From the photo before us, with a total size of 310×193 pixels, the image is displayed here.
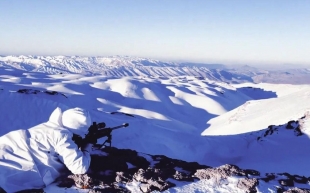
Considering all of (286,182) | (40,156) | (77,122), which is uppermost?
(77,122)

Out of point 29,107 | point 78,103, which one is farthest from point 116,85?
point 29,107

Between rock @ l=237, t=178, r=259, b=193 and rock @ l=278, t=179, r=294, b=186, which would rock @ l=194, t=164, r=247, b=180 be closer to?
rock @ l=237, t=178, r=259, b=193

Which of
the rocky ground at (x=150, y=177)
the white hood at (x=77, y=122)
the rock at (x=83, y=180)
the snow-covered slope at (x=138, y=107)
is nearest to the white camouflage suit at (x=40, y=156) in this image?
the white hood at (x=77, y=122)

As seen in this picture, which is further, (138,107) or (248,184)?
(138,107)

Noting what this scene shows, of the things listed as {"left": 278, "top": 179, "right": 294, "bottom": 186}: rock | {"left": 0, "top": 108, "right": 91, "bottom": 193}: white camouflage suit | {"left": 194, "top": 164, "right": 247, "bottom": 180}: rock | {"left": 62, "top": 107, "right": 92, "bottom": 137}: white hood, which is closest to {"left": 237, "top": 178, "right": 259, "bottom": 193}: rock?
{"left": 194, "top": 164, "right": 247, "bottom": 180}: rock

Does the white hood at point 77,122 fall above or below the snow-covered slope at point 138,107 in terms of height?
above

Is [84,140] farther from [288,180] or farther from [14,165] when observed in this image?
[288,180]

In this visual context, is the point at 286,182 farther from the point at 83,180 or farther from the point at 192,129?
the point at 192,129

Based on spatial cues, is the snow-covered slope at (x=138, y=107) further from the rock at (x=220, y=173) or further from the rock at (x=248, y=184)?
the rock at (x=248, y=184)

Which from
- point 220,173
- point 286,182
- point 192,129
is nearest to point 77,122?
point 220,173
